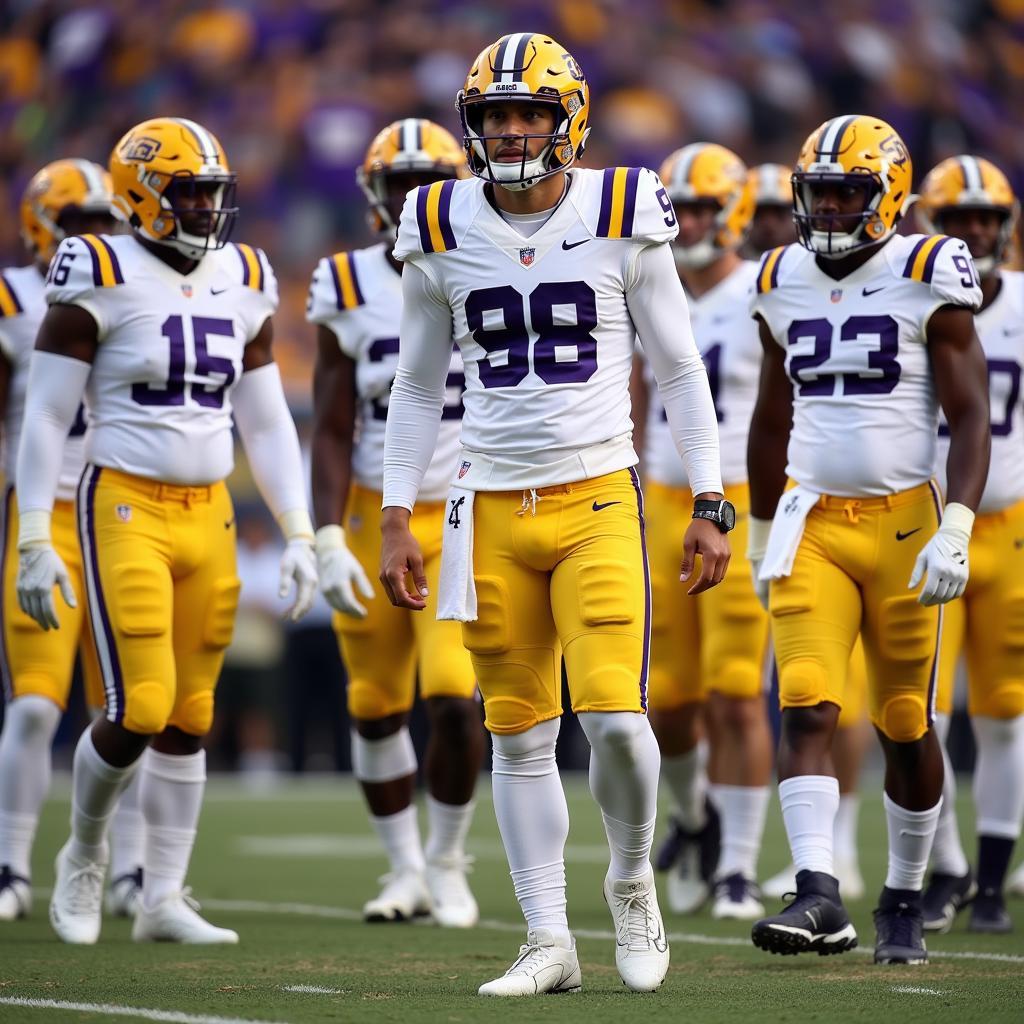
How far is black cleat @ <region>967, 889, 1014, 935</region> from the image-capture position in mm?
5812

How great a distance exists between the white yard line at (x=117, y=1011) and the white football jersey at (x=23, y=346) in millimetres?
2412

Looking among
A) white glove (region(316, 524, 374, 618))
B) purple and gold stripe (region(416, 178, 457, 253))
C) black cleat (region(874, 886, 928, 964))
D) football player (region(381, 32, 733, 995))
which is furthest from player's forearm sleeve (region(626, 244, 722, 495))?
white glove (region(316, 524, 374, 618))

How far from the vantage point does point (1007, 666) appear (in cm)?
579

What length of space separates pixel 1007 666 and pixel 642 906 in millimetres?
1961

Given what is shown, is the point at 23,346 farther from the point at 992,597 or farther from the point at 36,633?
the point at 992,597

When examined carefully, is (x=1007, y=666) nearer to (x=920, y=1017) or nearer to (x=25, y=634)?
(x=920, y=1017)

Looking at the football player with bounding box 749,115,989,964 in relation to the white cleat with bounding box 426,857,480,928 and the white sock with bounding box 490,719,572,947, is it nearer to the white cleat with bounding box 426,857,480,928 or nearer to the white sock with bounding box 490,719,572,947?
the white sock with bounding box 490,719,572,947

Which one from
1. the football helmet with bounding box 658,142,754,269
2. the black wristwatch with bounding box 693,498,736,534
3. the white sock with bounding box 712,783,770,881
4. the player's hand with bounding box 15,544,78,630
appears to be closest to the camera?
the black wristwatch with bounding box 693,498,736,534

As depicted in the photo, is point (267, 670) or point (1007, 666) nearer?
point (1007, 666)

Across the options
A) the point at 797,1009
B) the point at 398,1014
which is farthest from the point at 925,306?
the point at 398,1014

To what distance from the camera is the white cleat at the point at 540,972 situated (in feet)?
13.5

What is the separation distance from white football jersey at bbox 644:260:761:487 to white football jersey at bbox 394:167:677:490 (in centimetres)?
221

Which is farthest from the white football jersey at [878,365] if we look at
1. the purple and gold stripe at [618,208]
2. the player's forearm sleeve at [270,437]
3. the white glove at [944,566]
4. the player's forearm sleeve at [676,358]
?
the player's forearm sleeve at [270,437]

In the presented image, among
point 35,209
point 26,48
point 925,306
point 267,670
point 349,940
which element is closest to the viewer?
point 925,306
